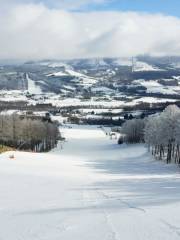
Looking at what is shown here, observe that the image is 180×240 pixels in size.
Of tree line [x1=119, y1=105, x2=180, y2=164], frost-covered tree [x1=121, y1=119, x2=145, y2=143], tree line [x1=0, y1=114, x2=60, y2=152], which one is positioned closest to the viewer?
tree line [x1=119, y1=105, x2=180, y2=164]

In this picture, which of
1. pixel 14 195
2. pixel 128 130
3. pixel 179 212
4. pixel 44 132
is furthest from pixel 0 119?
pixel 179 212

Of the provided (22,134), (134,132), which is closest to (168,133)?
(22,134)

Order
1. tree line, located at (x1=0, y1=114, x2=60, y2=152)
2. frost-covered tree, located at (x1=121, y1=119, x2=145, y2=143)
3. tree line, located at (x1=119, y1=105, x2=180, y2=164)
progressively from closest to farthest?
tree line, located at (x1=119, y1=105, x2=180, y2=164) → tree line, located at (x1=0, y1=114, x2=60, y2=152) → frost-covered tree, located at (x1=121, y1=119, x2=145, y2=143)

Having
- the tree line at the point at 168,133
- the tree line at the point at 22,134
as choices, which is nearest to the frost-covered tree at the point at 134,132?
the tree line at the point at 22,134

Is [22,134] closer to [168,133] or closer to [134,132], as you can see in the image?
[134,132]

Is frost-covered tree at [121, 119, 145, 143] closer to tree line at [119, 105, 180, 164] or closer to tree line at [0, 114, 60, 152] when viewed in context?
tree line at [0, 114, 60, 152]

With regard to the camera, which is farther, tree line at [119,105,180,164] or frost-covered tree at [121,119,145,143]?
frost-covered tree at [121,119,145,143]

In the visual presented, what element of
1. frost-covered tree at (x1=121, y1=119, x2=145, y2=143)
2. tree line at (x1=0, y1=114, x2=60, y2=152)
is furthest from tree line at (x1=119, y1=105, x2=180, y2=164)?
frost-covered tree at (x1=121, y1=119, x2=145, y2=143)

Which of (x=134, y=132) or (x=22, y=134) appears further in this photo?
(x=134, y=132)

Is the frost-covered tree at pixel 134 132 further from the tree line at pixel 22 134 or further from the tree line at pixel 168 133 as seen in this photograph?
the tree line at pixel 168 133

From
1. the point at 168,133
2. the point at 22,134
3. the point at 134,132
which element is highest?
the point at 168,133

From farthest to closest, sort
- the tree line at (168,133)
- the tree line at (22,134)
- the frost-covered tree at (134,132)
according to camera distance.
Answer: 1. the frost-covered tree at (134,132)
2. the tree line at (22,134)
3. the tree line at (168,133)

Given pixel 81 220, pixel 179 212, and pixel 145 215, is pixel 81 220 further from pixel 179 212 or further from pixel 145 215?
pixel 179 212
